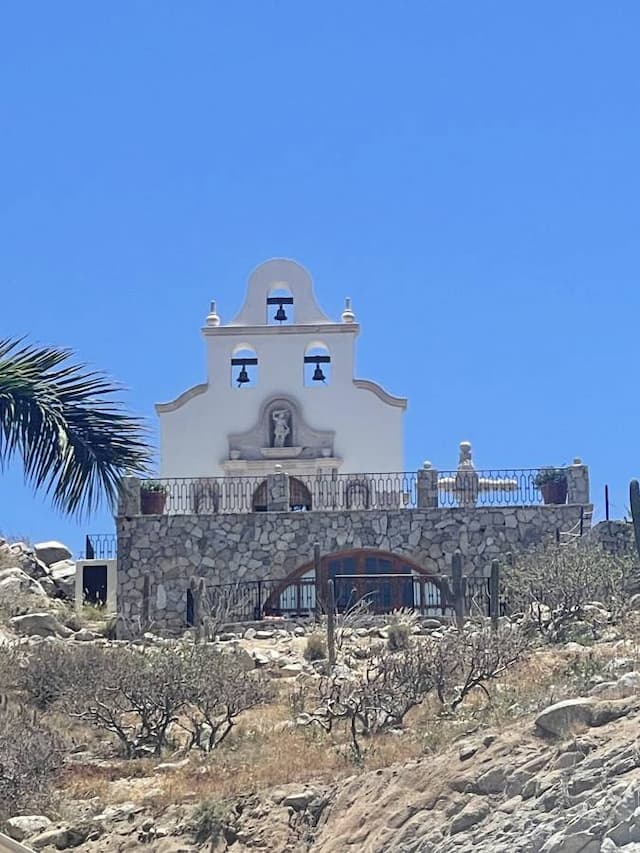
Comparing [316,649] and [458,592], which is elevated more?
[458,592]

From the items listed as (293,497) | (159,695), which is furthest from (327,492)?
(159,695)

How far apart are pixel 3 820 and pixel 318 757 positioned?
10.7 ft

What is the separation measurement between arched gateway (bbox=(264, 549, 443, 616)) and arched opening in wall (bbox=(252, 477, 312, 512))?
287 centimetres

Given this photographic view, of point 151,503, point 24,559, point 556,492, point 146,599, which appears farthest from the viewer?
point 24,559

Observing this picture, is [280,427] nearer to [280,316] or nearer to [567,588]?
[280,316]

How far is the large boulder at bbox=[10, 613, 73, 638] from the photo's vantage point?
28.7m

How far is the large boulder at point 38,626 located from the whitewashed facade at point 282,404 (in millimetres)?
12012

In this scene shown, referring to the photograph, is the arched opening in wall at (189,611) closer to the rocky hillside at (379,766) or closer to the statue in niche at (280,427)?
the rocky hillside at (379,766)

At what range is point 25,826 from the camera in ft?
57.7

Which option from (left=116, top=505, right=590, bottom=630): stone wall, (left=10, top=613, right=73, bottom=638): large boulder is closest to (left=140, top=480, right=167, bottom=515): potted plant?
(left=116, top=505, right=590, bottom=630): stone wall

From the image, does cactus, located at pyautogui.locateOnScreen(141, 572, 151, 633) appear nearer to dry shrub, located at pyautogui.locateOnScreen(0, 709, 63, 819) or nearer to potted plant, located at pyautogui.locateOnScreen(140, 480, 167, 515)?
potted plant, located at pyautogui.locateOnScreen(140, 480, 167, 515)

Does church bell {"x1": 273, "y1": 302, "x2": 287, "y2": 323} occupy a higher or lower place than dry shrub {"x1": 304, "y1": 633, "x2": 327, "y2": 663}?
higher

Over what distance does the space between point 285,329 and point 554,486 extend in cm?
948

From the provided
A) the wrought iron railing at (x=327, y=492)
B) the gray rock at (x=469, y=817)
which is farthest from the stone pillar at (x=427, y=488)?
the gray rock at (x=469, y=817)
